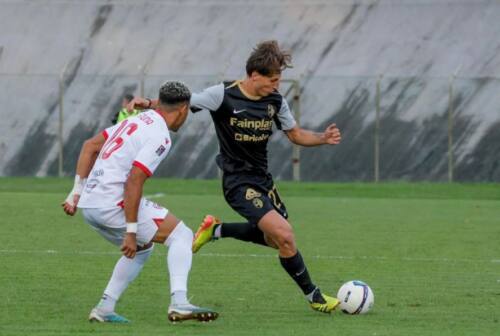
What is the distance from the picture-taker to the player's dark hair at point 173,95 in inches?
336

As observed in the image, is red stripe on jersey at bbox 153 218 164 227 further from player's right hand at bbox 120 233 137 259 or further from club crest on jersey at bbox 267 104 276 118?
club crest on jersey at bbox 267 104 276 118

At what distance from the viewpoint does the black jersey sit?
984cm

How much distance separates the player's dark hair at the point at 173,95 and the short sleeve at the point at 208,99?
3.76 ft

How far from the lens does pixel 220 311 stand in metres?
9.38

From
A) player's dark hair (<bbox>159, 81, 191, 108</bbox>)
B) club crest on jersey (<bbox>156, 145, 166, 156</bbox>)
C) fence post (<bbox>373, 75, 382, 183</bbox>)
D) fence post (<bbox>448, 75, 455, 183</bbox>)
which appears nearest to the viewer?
club crest on jersey (<bbox>156, 145, 166, 156</bbox>)

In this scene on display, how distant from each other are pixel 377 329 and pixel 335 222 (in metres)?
9.61

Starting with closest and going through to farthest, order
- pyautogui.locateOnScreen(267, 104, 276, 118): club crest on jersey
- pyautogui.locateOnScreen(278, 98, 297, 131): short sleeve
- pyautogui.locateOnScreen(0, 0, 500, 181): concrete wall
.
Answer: pyautogui.locateOnScreen(267, 104, 276, 118): club crest on jersey → pyautogui.locateOnScreen(278, 98, 297, 131): short sleeve → pyautogui.locateOnScreen(0, 0, 500, 181): concrete wall

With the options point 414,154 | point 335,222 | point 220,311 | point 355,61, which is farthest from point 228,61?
point 220,311

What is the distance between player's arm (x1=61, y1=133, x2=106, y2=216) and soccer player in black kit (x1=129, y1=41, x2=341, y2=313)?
773mm

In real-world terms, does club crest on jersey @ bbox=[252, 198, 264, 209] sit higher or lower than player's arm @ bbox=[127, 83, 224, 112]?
lower

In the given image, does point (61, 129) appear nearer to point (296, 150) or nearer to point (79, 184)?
Answer: point (296, 150)

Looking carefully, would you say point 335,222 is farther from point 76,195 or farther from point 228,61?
point 228,61

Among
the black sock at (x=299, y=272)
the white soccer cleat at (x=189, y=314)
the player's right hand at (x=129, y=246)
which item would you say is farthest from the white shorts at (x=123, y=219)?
the black sock at (x=299, y=272)

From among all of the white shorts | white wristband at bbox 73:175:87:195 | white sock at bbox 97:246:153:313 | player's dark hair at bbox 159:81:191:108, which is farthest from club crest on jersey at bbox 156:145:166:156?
white sock at bbox 97:246:153:313
